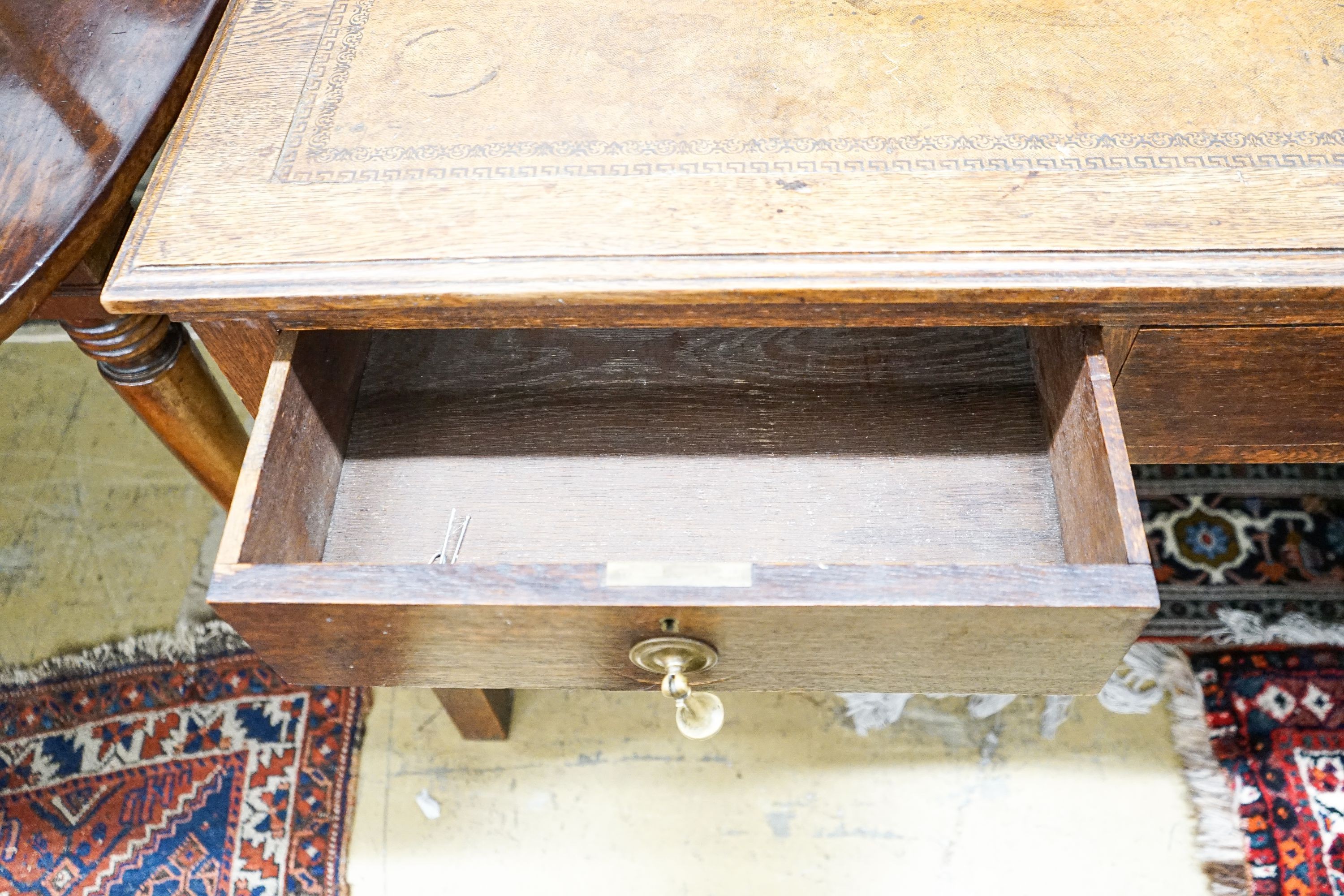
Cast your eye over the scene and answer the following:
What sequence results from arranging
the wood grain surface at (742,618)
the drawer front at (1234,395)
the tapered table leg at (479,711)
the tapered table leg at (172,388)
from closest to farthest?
the wood grain surface at (742,618)
the drawer front at (1234,395)
the tapered table leg at (172,388)
the tapered table leg at (479,711)

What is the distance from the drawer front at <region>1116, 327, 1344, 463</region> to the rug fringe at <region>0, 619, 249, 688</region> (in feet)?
3.09

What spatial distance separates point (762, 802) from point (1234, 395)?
0.60 m

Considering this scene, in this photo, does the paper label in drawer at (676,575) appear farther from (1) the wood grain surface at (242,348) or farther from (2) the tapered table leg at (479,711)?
(2) the tapered table leg at (479,711)

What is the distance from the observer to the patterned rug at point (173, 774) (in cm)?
106

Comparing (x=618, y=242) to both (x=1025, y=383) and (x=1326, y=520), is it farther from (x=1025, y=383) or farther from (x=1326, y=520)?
(x=1326, y=520)

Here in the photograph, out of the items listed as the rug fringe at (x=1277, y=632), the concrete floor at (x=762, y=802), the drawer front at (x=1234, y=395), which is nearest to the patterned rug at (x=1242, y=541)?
the rug fringe at (x=1277, y=632)

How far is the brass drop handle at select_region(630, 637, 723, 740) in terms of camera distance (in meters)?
0.65

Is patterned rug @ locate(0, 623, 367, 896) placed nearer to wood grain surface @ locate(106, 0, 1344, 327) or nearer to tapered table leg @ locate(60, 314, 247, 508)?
tapered table leg @ locate(60, 314, 247, 508)

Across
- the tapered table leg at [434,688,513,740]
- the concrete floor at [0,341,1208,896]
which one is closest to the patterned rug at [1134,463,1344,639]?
the concrete floor at [0,341,1208,896]

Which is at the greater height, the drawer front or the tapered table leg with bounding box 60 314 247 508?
the tapered table leg with bounding box 60 314 247 508

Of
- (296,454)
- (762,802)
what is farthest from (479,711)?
(296,454)

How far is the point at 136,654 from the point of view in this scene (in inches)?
47.2

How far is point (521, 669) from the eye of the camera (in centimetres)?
69

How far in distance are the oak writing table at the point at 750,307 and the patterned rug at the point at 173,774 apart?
1.39ft
